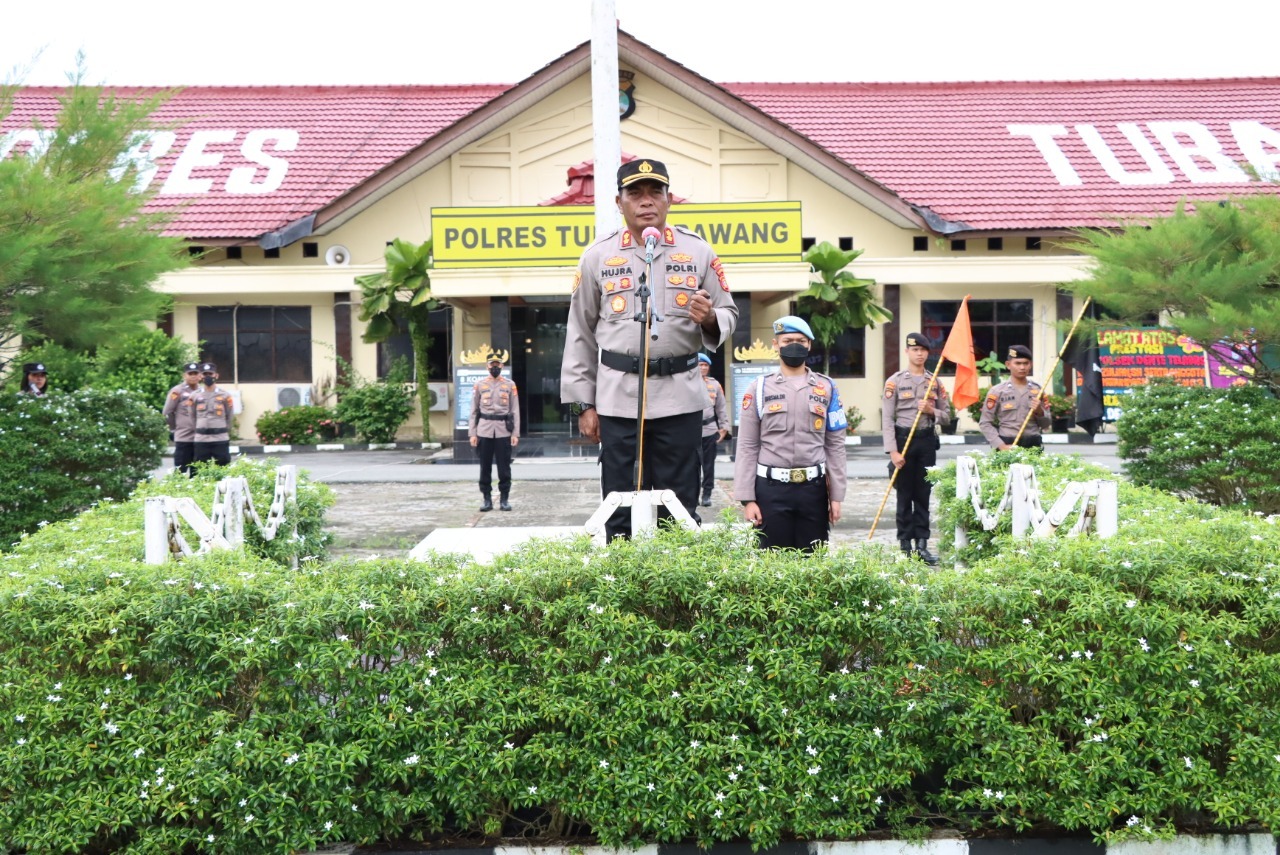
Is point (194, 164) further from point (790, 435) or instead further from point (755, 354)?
point (790, 435)

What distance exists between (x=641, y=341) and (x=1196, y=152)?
2644 cm

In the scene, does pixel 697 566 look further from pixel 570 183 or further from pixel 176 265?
pixel 570 183

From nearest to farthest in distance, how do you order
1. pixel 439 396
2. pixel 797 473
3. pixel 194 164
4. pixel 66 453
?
pixel 797 473 < pixel 66 453 < pixel 439 396 < pixel 194 164

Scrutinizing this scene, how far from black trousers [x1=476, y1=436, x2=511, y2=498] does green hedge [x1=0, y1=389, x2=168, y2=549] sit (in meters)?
4.19

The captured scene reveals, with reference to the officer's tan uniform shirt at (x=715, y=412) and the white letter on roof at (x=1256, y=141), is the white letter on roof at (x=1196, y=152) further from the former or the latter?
the officer's tan uniform shirt at (x=715, y=412)

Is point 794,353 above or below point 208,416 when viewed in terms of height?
above

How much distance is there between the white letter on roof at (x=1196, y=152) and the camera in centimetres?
2611

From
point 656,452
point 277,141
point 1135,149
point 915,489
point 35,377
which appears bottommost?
point 915,489

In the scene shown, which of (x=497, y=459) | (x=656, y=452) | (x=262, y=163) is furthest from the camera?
(x=262, y=163)

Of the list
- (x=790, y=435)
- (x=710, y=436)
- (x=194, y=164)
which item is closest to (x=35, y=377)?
(x=710, y=436)

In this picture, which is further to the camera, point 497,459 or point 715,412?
point 715,412

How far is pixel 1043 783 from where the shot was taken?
3680mm

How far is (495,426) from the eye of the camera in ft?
47.0

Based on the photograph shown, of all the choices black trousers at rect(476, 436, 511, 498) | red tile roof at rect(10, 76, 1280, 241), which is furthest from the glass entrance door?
black trousers at rect(476, 436, 511, 498)
